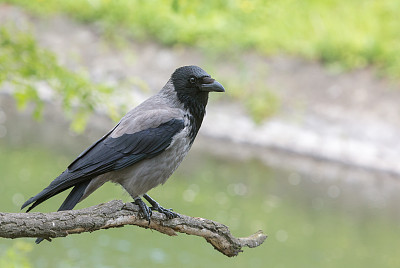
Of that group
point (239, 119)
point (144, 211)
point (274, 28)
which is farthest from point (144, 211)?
point (274, 28)

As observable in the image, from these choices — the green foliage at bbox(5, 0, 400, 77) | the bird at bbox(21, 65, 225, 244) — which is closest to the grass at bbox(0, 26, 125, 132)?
the bird at bbox(21, 65, 225, 244)

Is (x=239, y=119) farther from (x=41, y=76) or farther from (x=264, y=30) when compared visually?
(x=41, y=76)

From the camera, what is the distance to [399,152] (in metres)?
14.8

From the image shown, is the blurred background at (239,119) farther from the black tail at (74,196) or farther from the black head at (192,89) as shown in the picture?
the black tail at (74,196)

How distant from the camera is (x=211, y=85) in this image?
14.4 feet

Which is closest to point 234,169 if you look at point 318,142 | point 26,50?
Result: point 318,142

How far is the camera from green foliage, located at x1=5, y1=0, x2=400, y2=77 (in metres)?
17.8

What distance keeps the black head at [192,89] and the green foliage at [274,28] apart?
1304cm

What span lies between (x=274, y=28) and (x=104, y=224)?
16.8 metres

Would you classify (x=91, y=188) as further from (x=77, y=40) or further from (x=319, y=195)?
(x=77, y=40)

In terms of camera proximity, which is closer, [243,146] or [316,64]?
[243,146]

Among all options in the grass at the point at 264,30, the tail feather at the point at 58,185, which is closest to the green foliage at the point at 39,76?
the tail feather at the point at 58,185

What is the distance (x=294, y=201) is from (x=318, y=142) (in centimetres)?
333

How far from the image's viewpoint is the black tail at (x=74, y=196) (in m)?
3.98
